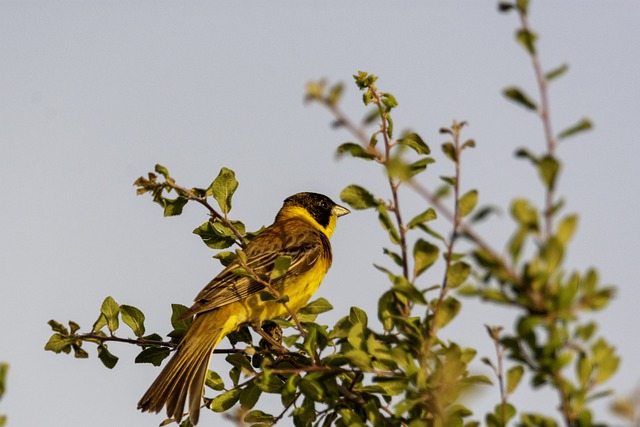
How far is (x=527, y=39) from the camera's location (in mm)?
2141

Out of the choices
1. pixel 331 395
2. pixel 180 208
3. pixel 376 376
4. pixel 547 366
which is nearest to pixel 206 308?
pixel 180 208

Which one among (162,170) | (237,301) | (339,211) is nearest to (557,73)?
(162,170)

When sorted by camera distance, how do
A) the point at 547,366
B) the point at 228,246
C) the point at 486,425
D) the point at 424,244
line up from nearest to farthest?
the point at 547,366, the point at 486,425, the point at 424,244, the point at 228,246

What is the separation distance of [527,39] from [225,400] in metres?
2.76

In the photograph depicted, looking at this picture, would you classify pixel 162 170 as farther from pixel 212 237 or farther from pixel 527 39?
pixel 527 39

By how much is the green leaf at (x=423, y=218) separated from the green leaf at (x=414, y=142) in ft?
2.10

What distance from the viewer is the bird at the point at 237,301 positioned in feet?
15.8

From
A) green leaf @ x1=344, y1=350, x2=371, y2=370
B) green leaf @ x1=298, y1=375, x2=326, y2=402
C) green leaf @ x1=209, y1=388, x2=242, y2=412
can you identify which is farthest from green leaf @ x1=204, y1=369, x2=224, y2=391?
green leaf @ x1=344, y1=350, x2=371, y2=370

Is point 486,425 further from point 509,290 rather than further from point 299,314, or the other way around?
point 299,314

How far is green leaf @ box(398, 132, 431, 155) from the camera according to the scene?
3.64 meters

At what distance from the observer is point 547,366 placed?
2.09 meters

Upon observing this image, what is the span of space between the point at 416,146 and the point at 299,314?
1.73 metres

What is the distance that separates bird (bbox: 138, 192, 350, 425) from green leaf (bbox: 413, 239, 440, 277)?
883 millimetres

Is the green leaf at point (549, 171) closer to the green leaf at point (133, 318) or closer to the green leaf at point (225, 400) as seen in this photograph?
the green leaf at point (225, 400)
